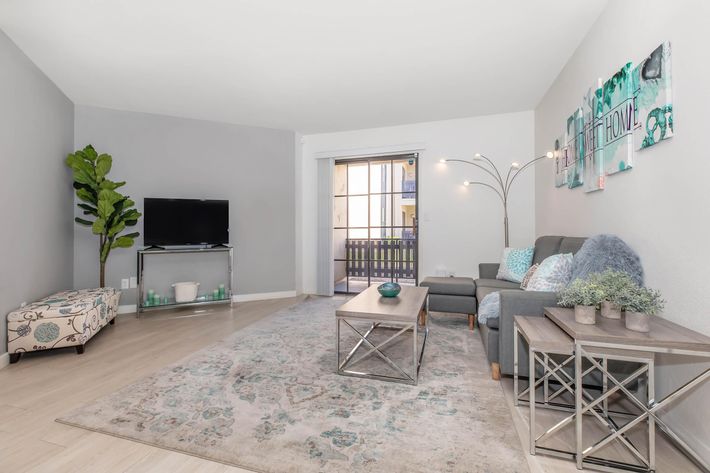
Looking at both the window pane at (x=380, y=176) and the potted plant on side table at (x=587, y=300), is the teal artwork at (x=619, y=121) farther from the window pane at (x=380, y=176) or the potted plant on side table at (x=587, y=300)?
the window pane at (x=380, y=176)

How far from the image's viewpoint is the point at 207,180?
4371mm

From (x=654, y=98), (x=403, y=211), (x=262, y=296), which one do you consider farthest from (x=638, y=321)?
(x=262, y=296)

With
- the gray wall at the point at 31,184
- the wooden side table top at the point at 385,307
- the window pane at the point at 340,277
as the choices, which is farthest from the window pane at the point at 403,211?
the gray wall at the point at 31,184

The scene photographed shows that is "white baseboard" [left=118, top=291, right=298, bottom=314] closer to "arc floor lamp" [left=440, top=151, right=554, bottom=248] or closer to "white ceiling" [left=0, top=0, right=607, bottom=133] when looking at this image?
"white ceiling" [left=0, top=0, right=607, bottom=133]

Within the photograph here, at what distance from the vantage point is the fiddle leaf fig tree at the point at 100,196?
3.28 m

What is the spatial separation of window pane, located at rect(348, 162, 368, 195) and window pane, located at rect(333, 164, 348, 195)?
0.22ft

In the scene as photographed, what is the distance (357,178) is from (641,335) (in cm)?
415

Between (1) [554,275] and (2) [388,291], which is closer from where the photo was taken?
(1) [554,275]

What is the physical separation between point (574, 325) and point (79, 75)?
446cm

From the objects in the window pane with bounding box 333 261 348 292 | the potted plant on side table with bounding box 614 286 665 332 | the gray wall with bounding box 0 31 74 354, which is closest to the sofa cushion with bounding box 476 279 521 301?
the potted plant on side table with bounding box 614 286 665 332

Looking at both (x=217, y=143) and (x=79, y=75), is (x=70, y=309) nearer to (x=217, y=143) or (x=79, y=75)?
(x=79, y=75)

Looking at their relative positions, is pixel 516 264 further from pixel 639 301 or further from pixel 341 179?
pixel 341 179

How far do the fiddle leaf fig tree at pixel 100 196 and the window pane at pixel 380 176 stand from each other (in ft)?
10.2

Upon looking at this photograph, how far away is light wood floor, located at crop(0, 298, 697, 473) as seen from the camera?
136 centimetres
